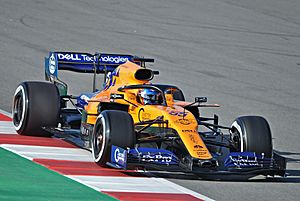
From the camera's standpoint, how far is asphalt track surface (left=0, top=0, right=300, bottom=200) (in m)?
15.3

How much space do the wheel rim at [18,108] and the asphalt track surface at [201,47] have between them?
2459mm

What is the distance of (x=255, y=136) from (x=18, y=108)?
340cm

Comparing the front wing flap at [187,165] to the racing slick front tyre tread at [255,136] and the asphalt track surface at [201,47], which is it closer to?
the asphalt track surface at [201,47]

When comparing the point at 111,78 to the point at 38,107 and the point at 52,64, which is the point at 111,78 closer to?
the point at 38,107

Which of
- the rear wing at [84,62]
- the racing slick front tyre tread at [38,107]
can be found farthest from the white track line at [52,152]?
the rear wing at [84,62]

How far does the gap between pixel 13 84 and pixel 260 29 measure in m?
10.8

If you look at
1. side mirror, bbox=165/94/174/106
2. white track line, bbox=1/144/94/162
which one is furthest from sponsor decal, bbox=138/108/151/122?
white track line, bbox=1/144/94/162

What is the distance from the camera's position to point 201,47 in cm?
2308

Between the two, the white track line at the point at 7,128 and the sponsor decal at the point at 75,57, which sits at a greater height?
the sponsor decal at the point at 75,57

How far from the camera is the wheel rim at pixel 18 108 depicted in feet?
41.6

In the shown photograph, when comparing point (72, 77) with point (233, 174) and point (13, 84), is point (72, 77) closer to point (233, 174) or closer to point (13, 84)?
point (13, 84)

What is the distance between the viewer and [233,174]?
10805mm

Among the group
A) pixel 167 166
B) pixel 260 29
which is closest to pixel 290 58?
pixel 260 29

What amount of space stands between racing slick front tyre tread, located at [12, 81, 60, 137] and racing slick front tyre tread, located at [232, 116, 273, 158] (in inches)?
97.4
